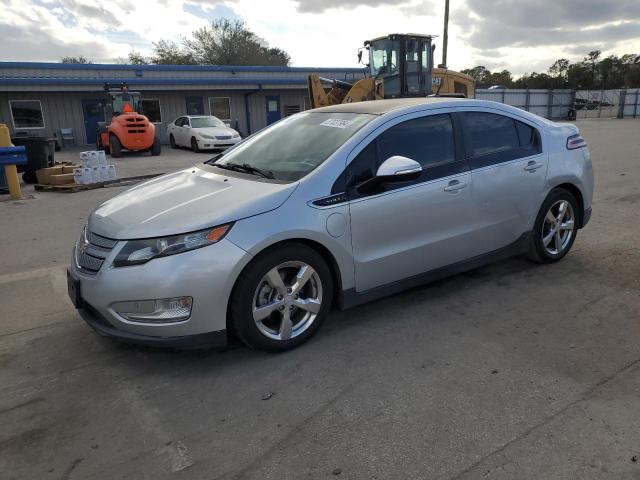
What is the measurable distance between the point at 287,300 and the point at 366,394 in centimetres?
79

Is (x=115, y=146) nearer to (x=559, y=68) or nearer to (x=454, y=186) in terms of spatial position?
(x=454, y=186)

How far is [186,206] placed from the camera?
3314mm

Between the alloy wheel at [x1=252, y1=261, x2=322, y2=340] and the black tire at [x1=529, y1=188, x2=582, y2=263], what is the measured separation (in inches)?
94.5

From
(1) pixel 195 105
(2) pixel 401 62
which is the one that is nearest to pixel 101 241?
(2) pixel 401 62

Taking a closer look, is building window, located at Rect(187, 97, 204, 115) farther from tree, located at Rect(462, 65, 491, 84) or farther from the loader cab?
tree, located at Rect(462, 65, 491, 84)

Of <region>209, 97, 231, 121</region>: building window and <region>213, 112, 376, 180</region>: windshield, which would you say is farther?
<region>209, 97, 231, 121</region>: building window

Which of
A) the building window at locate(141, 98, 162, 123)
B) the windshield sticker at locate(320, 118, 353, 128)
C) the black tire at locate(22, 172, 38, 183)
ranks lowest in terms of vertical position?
the black tire at locate(22, 172, 38, 183)

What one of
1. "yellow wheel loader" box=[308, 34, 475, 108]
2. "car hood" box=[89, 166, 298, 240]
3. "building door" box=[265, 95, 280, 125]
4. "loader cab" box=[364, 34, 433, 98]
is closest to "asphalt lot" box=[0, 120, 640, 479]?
"car hood" box=[89, 166, 298, 240]

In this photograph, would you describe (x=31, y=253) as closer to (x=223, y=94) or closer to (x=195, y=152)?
(x=195, y=152)

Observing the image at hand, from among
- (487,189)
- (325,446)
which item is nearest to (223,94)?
(487,189)

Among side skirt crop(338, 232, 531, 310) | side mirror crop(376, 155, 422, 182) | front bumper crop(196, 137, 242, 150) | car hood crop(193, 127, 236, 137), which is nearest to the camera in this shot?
side mirror crop(376, 155, 422, 182)

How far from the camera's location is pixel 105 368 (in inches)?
130

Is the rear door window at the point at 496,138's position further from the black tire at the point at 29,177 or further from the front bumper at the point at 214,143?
the front bumper at the point at 214,143

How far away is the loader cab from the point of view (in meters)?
15.6
